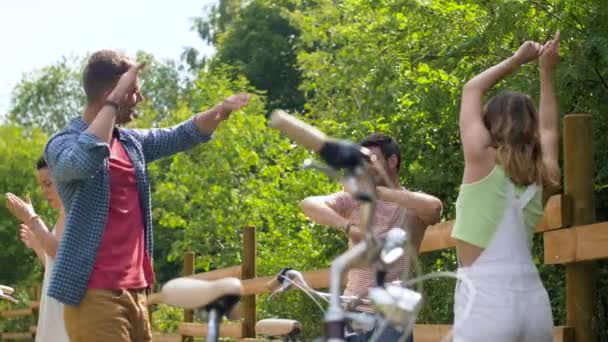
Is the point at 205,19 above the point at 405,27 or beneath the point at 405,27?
above

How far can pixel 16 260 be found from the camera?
1324 inches

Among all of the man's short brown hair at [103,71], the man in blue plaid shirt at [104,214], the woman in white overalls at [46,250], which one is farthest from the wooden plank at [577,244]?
the woman in white overalls at [46,250]

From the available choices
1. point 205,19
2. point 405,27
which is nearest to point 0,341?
point 405,27

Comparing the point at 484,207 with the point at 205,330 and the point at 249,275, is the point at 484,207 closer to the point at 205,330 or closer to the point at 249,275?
the point at 249,275

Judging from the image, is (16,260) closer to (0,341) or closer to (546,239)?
(0,341)

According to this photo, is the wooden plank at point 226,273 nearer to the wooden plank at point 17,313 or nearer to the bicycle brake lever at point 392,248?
the bicycle brake lever at point 392,248

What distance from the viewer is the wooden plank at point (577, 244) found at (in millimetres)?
6098

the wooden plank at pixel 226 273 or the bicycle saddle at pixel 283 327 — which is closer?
the bicycle saddle at pixel 283 327

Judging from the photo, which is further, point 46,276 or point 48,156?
point 46,276

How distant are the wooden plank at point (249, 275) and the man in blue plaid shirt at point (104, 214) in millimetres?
6286

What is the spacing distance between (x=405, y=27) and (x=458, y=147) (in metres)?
4.82

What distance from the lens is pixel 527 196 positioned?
5.11 metres

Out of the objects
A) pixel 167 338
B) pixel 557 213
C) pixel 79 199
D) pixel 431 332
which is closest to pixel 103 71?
pixel 79 199

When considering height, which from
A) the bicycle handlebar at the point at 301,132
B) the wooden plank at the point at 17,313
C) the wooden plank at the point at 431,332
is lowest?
the wooden plank at the point at 431,332
